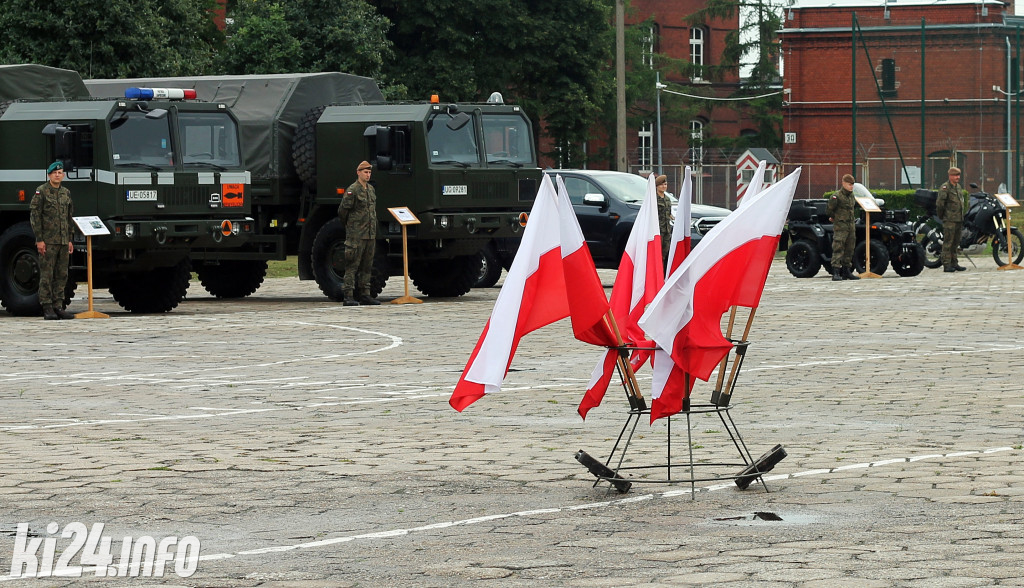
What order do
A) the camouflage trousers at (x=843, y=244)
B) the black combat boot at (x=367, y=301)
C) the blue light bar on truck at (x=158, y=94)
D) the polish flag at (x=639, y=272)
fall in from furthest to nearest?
1. the camouflage trousers at (x=843, y=244)
2. the black combat boot at (x=367, y=301)
3. the blue light bar on truck at (x=158, y=94)
4. the polish flag at (x=639, y=272)

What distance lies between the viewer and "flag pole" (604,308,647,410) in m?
7.69

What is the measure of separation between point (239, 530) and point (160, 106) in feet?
49.6

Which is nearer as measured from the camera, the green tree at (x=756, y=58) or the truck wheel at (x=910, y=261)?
the truck wheel at (x=910, y=261)

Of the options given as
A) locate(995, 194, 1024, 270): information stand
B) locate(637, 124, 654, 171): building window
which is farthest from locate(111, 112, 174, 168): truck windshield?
locate(637, 124, 654, 171): building window

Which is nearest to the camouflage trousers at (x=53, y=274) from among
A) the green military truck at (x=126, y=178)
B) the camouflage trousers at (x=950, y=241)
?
the green military truck at (x=126, y=178)

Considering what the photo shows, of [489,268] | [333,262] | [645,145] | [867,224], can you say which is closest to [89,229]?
[333,262]

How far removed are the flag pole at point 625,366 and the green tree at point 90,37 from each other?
90.3 ft

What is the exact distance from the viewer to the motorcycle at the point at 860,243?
2792 centimetres

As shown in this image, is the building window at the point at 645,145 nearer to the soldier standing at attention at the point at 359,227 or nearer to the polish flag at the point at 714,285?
the soldier standing at attention at the point at 359,227

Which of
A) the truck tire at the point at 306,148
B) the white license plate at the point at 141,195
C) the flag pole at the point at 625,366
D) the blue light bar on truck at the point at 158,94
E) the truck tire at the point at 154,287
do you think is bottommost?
the truck tire at the point at 154,287

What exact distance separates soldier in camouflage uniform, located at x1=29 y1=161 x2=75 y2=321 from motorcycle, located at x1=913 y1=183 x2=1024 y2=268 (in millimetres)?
16575

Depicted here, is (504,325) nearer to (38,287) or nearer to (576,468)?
(576,468)

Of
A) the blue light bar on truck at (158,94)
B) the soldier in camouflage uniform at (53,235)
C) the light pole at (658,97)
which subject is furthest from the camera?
the light pole at (658,97)

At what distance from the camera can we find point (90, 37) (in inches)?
1344
